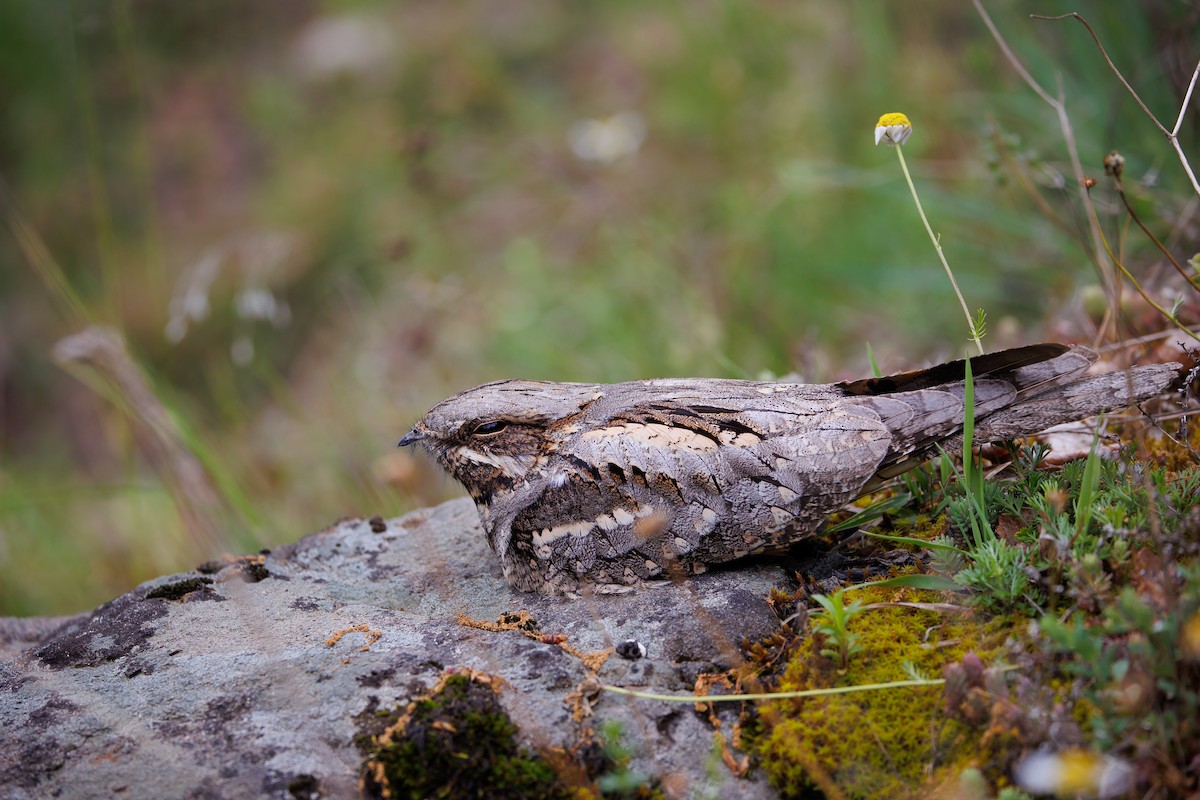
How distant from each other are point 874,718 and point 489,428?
4.80ft

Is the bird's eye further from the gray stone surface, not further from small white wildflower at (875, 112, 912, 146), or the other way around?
small white wildflower at (875, 112, 912, 146)

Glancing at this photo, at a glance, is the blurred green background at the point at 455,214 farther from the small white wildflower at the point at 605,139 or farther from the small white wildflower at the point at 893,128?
the small white wildflower at the point at 893,128

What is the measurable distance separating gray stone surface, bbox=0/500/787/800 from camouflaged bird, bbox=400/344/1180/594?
0.45ft

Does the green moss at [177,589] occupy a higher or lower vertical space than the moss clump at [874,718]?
higher

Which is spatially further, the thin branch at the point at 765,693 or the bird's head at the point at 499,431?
the bird's head at the point at 499,431

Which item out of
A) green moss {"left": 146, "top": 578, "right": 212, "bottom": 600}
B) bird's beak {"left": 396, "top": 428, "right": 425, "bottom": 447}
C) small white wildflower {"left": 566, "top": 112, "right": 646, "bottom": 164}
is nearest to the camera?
green moss {"left": 146, "top": 578, "right": 212, "bottom": 600}

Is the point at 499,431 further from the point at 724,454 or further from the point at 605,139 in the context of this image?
the point at 605,139

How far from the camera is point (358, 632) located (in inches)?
98.5

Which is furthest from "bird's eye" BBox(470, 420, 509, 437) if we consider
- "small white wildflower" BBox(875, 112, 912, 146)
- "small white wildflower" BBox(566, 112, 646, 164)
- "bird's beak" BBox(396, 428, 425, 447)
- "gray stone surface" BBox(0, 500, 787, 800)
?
"small white wildflower" BBox(566, 112, 646, 164)

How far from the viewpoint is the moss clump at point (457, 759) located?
203cm

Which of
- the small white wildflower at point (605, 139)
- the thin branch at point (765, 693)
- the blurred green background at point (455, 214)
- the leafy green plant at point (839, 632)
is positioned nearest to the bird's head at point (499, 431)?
the thin branch at point (765, 693)

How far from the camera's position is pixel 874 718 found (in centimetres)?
212

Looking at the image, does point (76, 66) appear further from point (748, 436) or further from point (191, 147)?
point (191, 147)

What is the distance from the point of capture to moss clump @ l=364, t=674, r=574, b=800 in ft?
6.66
